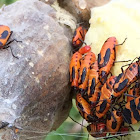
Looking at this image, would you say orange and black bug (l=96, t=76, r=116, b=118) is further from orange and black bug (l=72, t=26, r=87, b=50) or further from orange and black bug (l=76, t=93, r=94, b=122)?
orange and black bug (l=72, t=26, r=87, b=50)

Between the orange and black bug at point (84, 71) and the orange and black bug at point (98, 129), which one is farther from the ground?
the orange and black bug at point (84, 71)

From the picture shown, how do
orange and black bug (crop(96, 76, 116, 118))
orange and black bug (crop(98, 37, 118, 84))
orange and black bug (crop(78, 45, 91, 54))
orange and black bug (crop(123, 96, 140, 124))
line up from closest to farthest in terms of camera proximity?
1. orange and black bug (crop(123, 96, 140, 124))
2. orange and black bug (crop(96, 76, 116, 118))
3. orange and black bug (crop(98, 37, 118, 84))
4. orange and black bug (crop(78, 45, 91, 54))

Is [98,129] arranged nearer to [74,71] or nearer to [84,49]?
[74,71]

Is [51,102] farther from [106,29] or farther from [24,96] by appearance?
[106,29]

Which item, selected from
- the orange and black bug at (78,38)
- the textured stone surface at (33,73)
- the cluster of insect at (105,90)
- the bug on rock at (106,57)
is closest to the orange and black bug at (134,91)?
the cluster of insect at (105,90)

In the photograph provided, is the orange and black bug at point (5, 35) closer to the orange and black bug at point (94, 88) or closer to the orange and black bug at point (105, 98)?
the orange and black bug at point (94, 88)

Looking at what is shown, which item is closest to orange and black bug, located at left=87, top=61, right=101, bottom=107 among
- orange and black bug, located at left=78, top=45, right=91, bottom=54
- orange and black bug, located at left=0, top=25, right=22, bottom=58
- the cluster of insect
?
the cluster of insect

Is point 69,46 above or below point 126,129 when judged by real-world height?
above

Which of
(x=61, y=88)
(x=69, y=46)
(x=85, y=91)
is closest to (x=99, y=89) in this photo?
(x=85, y=91)
